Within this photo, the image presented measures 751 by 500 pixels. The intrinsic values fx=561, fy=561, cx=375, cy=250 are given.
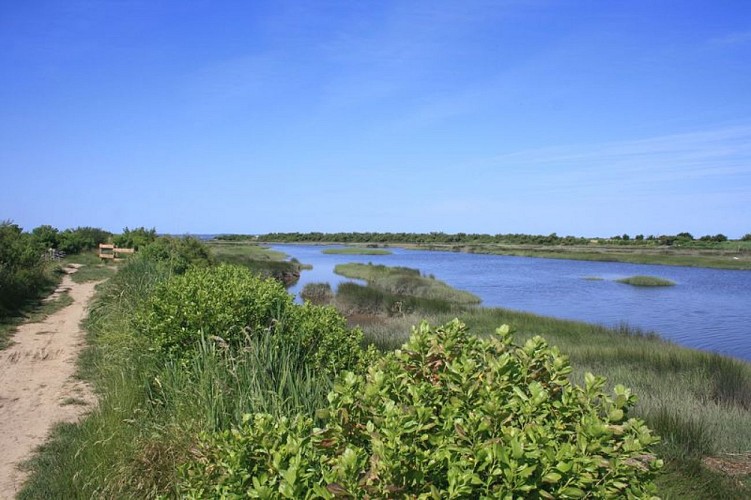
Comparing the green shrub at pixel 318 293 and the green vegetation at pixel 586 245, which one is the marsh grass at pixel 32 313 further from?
the green vegetation at pixel 586 245

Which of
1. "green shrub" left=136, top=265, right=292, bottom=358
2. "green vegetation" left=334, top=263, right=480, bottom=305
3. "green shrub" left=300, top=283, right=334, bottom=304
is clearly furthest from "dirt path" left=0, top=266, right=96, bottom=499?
"green vegetation" left=334, top=263, right=480, bottom=305

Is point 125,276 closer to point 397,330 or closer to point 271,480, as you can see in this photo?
point 397,330

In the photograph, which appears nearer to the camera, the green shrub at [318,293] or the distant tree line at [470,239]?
the green shrub at [318,293]

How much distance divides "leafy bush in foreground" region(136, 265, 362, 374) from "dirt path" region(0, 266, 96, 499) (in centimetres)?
152

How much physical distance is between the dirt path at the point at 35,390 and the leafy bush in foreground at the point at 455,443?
3655 millimetres

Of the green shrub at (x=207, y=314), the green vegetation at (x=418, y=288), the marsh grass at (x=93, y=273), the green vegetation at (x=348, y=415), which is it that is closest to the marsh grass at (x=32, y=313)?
the green vegetation at (x=348, y=415)

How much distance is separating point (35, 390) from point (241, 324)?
3.63 meters

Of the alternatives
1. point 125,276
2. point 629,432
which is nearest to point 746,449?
point 629,432

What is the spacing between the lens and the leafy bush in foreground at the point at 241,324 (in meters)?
5.82

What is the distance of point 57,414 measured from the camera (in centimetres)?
668

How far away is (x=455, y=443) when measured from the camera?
7.30 feet

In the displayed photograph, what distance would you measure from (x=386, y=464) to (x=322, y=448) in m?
0.47

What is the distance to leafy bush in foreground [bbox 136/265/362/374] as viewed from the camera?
582 cm

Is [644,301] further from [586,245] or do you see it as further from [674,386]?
[586,245]
